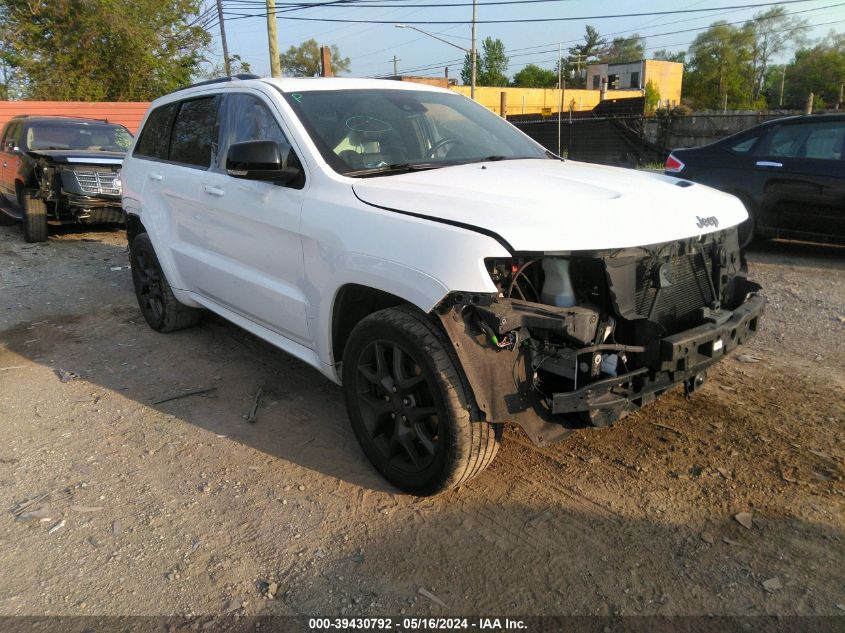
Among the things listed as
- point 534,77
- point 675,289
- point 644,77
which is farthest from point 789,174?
point 534,77

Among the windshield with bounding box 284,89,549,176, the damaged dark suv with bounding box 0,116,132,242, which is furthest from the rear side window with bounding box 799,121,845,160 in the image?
the damaged dark suv with bounding box 0,116,132,242

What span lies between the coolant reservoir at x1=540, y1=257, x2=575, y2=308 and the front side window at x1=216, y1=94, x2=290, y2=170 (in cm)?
166

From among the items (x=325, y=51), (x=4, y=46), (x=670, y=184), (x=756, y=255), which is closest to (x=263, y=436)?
(x=670, y=184)

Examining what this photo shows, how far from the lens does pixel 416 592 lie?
2.60 m

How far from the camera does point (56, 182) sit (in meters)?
9.91

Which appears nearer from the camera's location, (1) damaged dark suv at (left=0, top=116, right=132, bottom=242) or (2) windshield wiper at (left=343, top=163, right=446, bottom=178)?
(2) windshield wiper at (left=343, top=163, right=446, bottom=178)

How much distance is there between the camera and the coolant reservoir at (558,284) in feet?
9.05

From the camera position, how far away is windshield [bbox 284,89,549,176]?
3.57m

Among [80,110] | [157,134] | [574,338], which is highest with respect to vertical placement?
[80,110]

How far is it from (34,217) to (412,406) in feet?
30.4

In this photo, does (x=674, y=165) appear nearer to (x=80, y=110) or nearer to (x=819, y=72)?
(x=80, y=110)

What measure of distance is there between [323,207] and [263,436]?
4.64 ft

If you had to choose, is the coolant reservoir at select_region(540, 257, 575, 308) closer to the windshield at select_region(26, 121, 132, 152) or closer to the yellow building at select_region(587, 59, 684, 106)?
the windshield at select_region(26, 121, 132, 152)

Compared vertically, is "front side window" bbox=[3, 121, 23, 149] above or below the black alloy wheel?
above
